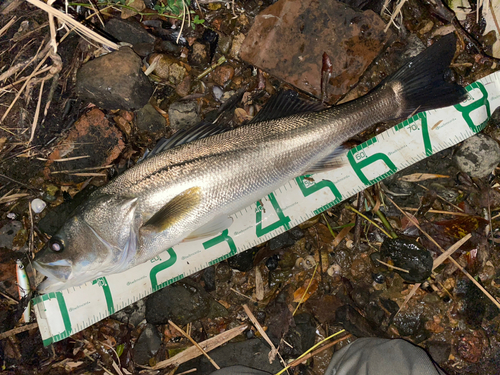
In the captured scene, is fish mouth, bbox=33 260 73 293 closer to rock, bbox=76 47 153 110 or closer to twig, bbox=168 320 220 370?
twig, bbox=168 320 220 370

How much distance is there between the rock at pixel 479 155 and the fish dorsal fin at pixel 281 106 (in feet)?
6.17

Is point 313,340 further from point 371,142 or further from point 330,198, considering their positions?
point 371,142

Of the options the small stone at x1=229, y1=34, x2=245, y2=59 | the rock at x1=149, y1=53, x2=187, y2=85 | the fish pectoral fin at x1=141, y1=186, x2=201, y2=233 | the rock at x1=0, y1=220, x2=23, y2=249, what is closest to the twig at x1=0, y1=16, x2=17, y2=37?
the rock at x1=149, y1=53, x2=187, y2=85

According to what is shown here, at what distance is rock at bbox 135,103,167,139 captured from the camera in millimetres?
3514

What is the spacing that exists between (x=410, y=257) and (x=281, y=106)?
2.08 metres

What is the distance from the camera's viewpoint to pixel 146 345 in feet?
11.5

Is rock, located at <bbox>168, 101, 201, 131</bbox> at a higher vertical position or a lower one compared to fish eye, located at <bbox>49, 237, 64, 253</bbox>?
higher

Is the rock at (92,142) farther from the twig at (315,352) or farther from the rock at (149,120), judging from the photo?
the twig at (315,352)

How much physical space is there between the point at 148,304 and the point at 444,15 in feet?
14.8

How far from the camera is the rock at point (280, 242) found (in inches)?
136

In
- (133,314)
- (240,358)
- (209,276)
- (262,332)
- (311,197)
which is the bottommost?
(240,358)

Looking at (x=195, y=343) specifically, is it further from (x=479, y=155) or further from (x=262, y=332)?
(x=479, y=155)

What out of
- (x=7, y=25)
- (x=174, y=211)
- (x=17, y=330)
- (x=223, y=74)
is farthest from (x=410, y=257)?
(x=7, y=25)

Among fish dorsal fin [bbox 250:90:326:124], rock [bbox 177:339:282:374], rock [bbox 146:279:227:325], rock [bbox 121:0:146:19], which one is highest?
rock [bbox 121:0:146:19]
